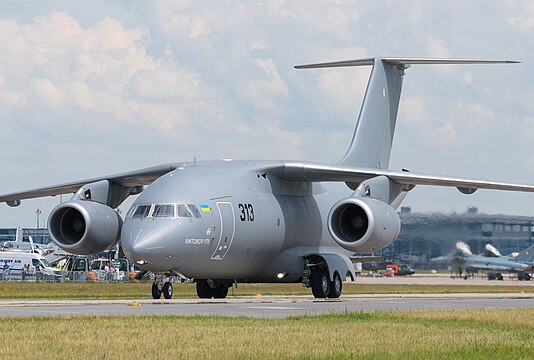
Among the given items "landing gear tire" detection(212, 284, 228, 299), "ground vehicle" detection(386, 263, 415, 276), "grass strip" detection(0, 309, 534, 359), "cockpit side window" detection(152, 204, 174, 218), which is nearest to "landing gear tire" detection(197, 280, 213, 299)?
"landing gear tire" detection(212, 284, 228, 299)

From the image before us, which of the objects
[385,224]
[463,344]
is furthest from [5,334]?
[385,224]

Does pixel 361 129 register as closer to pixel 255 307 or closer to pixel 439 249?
pixel 255 307

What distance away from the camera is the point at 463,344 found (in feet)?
52.2

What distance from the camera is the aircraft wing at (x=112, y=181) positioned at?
33969 mm

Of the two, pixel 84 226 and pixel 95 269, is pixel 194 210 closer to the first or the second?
pixel 84 226

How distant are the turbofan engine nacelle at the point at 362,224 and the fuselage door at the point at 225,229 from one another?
264cm

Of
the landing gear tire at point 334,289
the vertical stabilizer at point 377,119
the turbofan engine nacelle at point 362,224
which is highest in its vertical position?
the vertical stabilizer at point 377,119

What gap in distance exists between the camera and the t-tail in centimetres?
3762

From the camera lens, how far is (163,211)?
28.9 meters

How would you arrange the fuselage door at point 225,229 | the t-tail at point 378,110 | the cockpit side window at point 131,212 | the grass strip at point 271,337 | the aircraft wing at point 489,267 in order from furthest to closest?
the aircraft wing at point 489,267 → the t-tail at point 378,110 → the fuselage door at point 225,229 → the cockpit side window at point 131,212 → the grass strip at point 271,337

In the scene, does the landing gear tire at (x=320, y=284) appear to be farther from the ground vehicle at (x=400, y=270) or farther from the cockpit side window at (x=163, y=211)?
the ground vehicle at (x=400, y=270)

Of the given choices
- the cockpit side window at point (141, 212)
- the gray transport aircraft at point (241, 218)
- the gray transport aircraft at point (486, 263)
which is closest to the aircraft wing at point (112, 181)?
the gray transport aircraft at point (241, 218)

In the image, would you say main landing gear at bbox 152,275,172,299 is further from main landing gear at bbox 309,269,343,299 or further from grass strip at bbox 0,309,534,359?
grass strip at bbox 0,309,534,359

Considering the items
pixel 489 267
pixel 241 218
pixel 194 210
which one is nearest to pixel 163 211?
pixel 194 210
